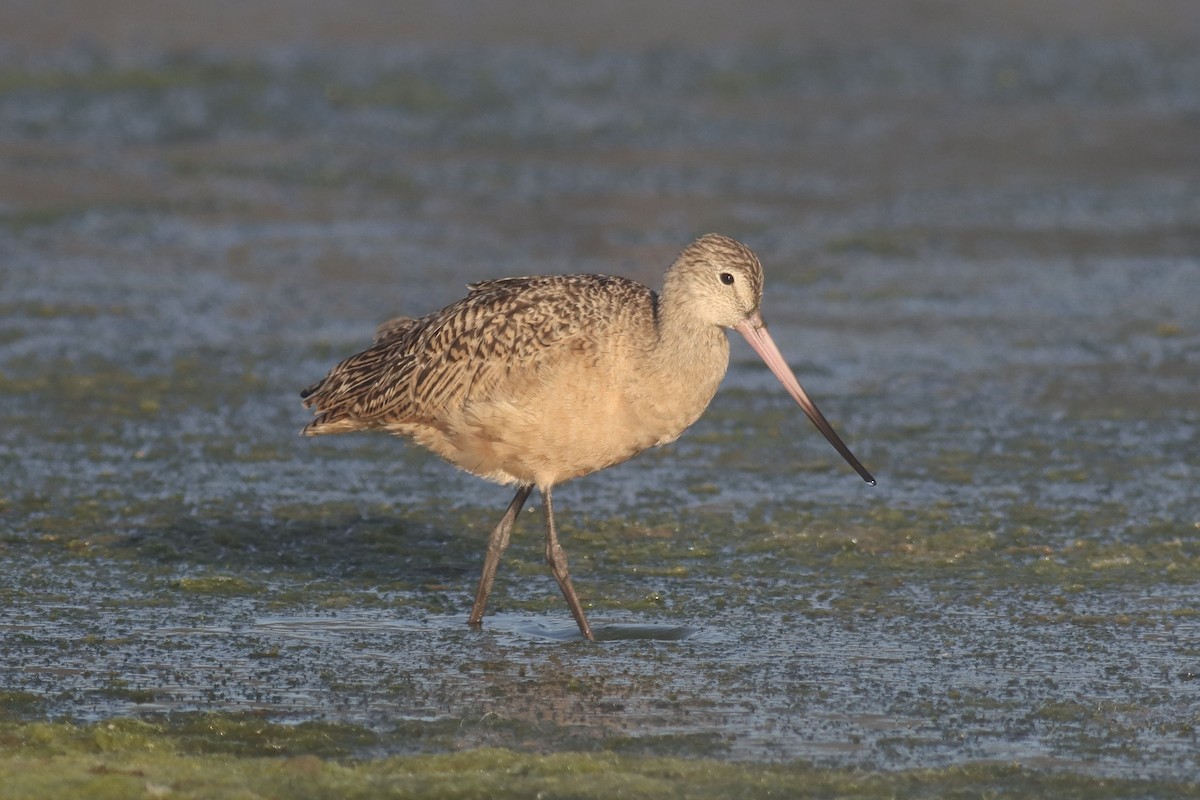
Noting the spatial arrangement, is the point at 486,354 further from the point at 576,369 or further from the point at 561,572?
the point at 561,572

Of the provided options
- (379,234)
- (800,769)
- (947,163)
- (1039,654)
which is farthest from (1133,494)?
(947,163)

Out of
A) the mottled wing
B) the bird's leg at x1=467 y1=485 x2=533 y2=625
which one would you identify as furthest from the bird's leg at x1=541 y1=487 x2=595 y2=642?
the mottled wing

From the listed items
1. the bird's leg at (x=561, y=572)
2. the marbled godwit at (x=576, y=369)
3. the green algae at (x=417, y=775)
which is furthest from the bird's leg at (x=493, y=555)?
the green algae at (x=417, y=775)

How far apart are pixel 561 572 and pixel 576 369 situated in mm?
662

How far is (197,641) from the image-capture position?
18.8 ft

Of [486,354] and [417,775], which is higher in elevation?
[486,354]

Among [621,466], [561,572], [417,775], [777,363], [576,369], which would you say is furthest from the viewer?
[621,466]

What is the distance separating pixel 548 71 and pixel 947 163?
4.03 meters

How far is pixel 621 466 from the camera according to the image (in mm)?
7848

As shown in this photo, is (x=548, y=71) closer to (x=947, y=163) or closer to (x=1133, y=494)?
(x=947, y=163)

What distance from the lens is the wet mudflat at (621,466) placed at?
5.14 metres

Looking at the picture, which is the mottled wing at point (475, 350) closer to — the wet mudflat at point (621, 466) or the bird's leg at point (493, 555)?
the bird's leg at point (493, 555)

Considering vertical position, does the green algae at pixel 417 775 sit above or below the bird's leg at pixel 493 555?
below

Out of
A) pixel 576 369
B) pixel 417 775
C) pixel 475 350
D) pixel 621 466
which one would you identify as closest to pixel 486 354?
pixel 475 350
